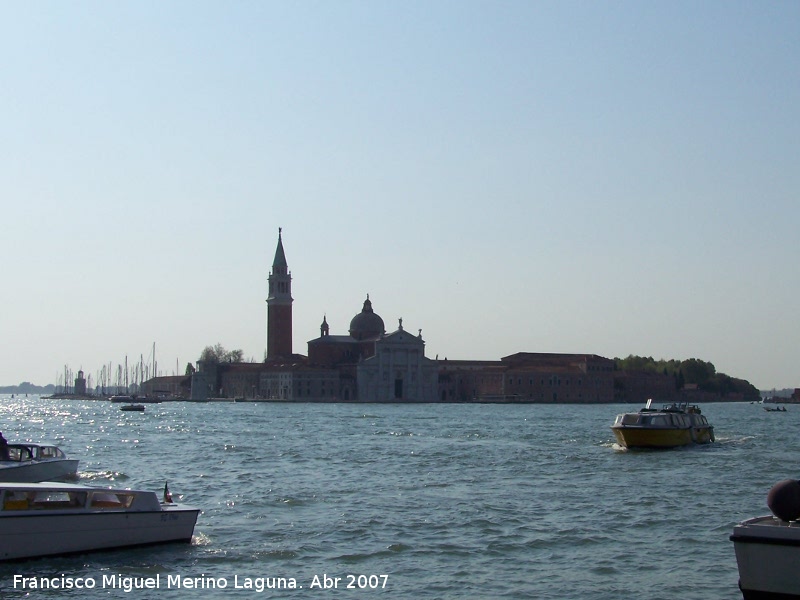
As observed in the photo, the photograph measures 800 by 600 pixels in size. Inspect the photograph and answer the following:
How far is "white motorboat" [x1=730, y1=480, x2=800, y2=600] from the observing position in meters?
9.64

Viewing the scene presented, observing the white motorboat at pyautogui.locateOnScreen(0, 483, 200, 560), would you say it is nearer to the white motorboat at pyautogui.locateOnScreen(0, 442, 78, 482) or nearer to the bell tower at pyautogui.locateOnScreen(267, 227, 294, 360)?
the white motorboat at pyautogui.locateOnScreen(0, 442, 78, 482)

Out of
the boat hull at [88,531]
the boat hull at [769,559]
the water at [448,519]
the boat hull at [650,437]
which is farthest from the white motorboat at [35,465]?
the boat hull at [650,437]

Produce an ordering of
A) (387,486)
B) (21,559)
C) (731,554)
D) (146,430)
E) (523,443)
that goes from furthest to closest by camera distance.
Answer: (146,430) → (523,443) → (387,486) → (731,554) → (21,559)

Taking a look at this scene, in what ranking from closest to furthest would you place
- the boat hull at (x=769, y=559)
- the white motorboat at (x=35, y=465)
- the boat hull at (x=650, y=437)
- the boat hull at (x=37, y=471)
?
the boat hull at (x=769, y=559) < the boat hull at (x=37, y=471) < the white motorboat at (x=35, y=465) < the boat hull at (x=650, y=437)

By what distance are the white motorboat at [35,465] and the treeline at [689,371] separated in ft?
387

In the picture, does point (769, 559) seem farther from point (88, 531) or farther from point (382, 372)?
point (382, 372)

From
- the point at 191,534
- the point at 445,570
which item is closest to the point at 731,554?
the point at 445,570

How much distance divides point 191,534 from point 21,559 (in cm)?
240

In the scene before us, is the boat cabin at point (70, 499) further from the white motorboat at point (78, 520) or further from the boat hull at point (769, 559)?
the boat hull at point (769, 559)

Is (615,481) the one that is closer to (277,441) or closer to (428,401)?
(277,441)

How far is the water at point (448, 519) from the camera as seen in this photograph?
1317cm

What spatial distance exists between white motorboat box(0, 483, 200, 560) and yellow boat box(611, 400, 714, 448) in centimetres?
2071

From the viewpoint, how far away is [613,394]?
12131 cm

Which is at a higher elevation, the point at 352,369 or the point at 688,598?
the point at 352,369
